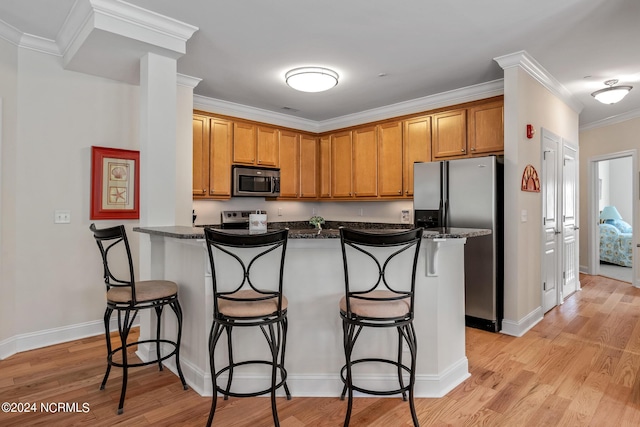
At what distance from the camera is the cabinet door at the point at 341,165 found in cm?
549

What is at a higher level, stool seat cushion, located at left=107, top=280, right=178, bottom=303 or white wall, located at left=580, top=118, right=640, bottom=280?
white wall, located at left=580, top=118, right=640, bottom=280

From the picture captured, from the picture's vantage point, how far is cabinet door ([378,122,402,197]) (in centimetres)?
492

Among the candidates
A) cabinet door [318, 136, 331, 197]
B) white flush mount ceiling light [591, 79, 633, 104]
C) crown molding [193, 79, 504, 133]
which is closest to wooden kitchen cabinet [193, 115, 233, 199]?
crown molding [193, 79, 504, 133]

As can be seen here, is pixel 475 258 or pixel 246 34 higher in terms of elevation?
pixel 246 34

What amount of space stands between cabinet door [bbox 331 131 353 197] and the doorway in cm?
401

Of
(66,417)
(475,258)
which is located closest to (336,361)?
(66,417)

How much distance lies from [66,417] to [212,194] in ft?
9.37

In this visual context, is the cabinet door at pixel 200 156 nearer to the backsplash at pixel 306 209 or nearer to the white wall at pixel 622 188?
the backsplash at pixel 306 209

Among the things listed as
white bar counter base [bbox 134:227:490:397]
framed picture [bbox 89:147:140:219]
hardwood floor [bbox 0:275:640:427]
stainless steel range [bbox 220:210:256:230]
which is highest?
framed picture [bbox 89:147:140:219]

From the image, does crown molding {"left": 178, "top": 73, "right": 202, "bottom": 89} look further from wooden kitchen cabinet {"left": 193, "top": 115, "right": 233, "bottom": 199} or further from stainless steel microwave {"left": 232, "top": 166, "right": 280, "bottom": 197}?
stainless steel microwave {"left": 232, "top": 166, "right": 280, "bottom": 197}

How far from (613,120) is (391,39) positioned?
4687 mm

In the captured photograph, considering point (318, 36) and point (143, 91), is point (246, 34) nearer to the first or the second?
point (318, 36)

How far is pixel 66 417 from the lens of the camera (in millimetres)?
2107

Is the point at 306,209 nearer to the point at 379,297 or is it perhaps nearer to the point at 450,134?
the point at 450,134
